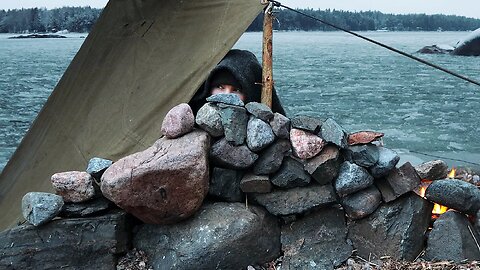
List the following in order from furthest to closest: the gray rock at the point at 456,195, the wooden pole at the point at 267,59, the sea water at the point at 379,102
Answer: the sea water at the point at 379,102
the wooden pole at the point at 267,59
the gray rock at the point at 456,195

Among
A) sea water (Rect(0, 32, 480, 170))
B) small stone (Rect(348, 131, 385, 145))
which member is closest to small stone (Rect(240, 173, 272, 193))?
small stone (Rect(348, 131, 385, 145))

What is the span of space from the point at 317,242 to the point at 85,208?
1.20 m

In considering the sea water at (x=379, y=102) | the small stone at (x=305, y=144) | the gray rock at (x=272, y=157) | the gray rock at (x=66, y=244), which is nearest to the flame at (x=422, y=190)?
the small stone at (x=305, y=144)

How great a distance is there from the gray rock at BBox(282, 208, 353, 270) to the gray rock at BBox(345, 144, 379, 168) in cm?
29

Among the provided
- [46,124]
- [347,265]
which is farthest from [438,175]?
[46,124]

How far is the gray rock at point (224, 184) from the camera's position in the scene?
3.15 m

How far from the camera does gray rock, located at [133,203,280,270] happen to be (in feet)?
9.87

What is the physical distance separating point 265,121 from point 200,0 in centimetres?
100

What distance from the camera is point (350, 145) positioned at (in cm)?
316

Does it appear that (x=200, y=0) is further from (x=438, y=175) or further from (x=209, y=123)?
(x=438, y=175)

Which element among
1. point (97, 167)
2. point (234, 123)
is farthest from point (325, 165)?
point (97, 167)

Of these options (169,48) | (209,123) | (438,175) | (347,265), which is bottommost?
(347,265)

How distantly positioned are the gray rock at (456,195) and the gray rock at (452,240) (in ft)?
0.17

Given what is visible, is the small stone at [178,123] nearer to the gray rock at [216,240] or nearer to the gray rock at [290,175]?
the gray rock at [216,240]
